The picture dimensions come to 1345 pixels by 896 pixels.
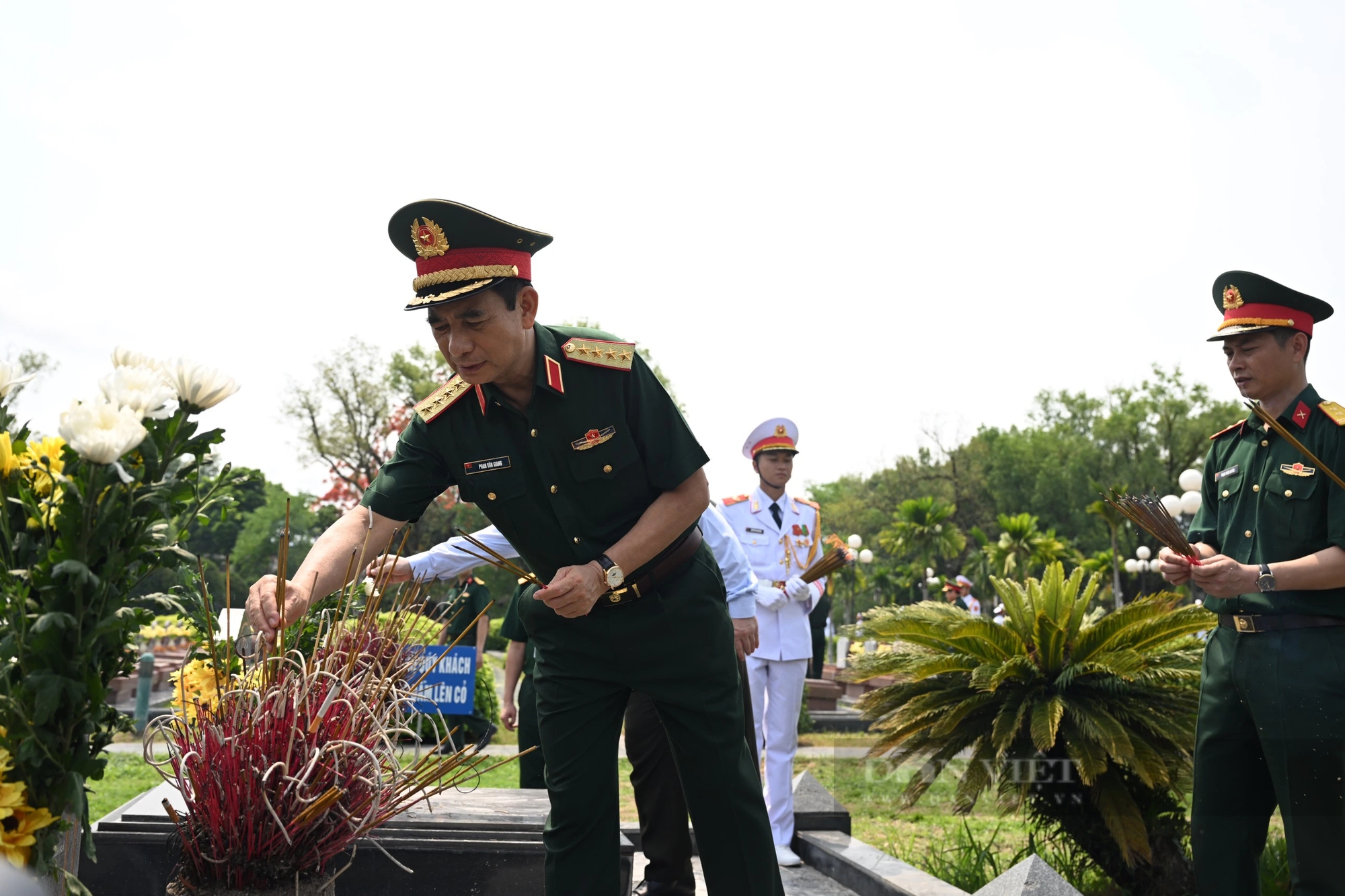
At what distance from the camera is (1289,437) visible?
3.65 metres

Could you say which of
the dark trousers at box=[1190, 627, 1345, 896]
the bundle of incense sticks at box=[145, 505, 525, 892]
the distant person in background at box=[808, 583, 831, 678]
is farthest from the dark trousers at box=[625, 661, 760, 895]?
the distant person in background at box=[808, 583, 831, 678]

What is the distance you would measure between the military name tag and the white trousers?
10.8 ft

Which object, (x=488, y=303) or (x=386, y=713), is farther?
(x=488, y=303)

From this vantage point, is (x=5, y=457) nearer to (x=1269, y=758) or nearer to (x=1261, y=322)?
(x=1269, y=758)

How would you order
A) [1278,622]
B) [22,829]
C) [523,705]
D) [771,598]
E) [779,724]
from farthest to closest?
[523,705]
[771,598]
[779,724]
[1278,622]
[22,829]

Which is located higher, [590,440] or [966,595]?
[590,440]

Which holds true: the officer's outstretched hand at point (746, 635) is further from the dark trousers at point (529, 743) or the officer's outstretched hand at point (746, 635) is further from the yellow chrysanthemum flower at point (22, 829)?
the yellow chrysanthemum flower at point (22, 829)

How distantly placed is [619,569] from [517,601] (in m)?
0.73

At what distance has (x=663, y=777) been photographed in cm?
458

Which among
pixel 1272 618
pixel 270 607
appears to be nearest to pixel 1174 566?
pixel 1272 618

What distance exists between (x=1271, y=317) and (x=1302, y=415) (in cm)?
36

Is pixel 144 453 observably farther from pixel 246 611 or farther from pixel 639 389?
pixel 639 389

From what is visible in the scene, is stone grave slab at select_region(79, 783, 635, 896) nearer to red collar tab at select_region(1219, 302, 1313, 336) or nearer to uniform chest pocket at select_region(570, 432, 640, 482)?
uniform chest pocket at select_region(570, 432, 640, 482)

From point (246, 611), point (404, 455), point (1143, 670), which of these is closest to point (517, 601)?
point (404, 455)
